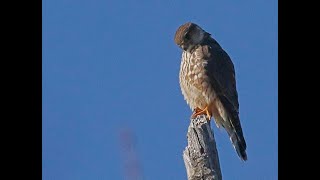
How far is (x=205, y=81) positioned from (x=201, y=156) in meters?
2.65

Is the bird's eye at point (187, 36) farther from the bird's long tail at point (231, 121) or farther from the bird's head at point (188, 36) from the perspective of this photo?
the bird's long tail at point (231, 121)

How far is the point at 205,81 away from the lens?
6.53m

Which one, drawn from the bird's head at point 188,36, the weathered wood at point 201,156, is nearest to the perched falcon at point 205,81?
the bird's head at point 188,36

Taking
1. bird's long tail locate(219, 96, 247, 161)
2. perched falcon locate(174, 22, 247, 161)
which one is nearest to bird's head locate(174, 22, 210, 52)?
perched falcon locate(174, 22, 247, 161)

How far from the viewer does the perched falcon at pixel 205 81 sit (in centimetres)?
648

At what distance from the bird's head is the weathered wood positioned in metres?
2.21

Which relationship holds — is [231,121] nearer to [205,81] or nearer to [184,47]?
[205,81]
